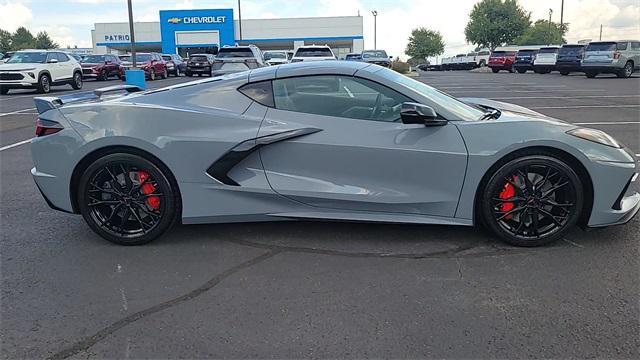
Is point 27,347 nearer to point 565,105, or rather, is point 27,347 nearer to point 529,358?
point 529,358

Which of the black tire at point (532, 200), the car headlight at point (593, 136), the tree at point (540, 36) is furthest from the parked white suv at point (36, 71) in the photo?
the tree at point (540, 36)

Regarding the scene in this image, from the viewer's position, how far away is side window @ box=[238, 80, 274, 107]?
12.9 feet

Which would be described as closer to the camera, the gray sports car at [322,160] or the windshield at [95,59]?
the gray sports car at [322,160]

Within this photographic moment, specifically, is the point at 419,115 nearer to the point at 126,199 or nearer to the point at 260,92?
the point at 260,92

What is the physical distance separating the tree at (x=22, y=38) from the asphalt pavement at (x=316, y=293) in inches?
4672

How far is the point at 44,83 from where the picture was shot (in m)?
19.0

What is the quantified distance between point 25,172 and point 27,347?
4.47 metres

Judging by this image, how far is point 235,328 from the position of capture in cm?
280

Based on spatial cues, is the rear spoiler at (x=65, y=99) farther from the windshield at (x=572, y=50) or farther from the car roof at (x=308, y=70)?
the windshield at (x=572, y=50)

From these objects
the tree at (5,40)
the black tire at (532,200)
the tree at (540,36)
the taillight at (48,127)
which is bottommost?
the black tire at (532,200)

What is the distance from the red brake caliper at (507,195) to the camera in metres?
3.75

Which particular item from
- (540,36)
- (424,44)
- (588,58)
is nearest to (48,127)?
(588,58)

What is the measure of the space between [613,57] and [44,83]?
24.6 m

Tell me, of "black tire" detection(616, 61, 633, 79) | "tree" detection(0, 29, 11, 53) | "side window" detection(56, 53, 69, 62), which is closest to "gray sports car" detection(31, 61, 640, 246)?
"side window" detection(56, 53, 69, 62)
